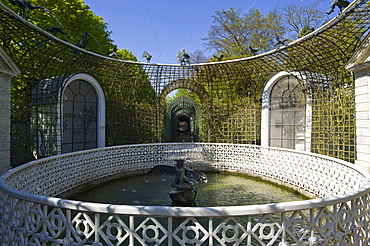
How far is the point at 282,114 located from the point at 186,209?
970 cm

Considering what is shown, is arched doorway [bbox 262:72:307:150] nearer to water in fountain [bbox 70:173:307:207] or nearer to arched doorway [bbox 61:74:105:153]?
water in fountain [bbox 70:173:307:207]

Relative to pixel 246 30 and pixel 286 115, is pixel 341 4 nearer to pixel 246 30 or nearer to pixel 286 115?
pixel 286 115

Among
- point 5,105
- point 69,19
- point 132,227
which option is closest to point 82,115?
point 5,105

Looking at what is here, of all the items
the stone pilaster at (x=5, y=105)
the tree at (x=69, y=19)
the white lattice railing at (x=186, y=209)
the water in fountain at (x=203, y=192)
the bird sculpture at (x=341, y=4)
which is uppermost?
the tree at (x=69, y=19)

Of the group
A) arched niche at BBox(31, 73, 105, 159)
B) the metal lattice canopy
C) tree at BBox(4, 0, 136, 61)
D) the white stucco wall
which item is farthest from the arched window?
tree at BBox(4, 0, 136, 61)

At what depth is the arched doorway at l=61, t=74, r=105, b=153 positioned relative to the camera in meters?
10.9

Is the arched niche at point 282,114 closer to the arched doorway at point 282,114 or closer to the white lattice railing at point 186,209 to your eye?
the arched doorway at point 282,114

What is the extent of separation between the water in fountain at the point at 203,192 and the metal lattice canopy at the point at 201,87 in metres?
2.39

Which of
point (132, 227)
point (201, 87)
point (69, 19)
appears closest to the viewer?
point (132, 227)

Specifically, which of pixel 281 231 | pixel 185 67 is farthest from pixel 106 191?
pixel 185 67

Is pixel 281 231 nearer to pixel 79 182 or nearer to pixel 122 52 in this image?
pixel 79 182

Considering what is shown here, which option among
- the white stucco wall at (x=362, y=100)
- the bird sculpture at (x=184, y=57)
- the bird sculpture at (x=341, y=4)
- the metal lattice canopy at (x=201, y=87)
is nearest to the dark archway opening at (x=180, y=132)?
the metal lattice canopy at (x=201, y=87)

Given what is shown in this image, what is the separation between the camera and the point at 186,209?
7.17 ft

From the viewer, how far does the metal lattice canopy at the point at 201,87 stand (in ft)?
24.6
